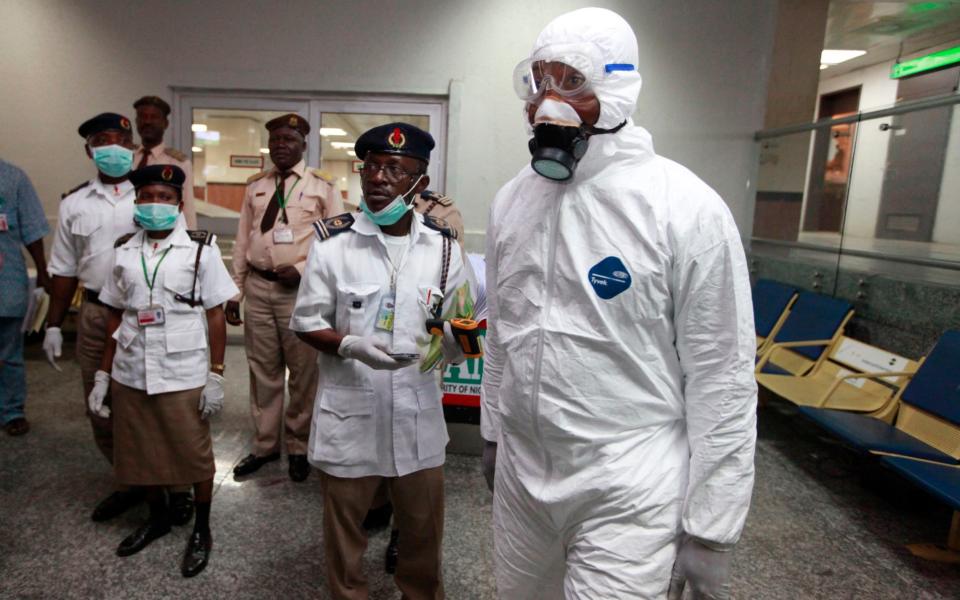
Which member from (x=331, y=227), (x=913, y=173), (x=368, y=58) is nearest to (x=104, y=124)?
(x=331, y=227)

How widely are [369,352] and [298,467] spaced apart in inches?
66.1

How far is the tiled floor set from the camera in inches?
88.6

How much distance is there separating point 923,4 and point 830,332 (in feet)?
13.6

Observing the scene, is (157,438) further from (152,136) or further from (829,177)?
(829,177)

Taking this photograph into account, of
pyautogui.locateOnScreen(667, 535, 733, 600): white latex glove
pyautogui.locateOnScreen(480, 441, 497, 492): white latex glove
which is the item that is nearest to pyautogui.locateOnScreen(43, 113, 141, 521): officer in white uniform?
pyautogui.locateOnScreen(480, 441, 497, 492): white latex glove

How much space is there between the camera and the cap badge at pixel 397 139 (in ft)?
6.08

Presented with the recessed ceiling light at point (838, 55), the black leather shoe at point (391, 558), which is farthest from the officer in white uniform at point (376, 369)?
the recessed ceiling light at point (838, 55)

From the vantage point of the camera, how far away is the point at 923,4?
5785mm

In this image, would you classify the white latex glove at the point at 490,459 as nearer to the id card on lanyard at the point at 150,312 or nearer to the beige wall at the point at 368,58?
the id card on lanyard at the point at 150,312

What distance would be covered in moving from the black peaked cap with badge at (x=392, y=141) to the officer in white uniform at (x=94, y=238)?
5.41 feet

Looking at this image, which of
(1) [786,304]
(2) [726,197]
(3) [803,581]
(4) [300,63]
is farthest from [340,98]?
(3) [803,581]

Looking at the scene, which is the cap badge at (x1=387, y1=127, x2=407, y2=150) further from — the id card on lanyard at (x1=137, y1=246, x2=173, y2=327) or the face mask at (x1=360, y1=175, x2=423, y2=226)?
the id card on lanyard at (x1=137, y1=246, x2=173, y2=327)

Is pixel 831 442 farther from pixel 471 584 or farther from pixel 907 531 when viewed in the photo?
pixel 471 584

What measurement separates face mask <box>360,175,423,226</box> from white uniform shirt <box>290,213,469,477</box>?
0.14ft
